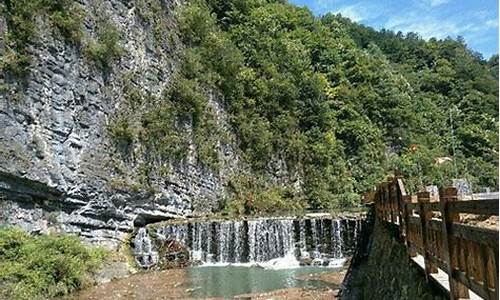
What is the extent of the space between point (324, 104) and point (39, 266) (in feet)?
94.6

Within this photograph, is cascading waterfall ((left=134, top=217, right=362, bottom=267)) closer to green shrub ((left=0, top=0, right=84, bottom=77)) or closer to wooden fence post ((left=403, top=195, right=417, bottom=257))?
green shrub ((left=0, top=0, right=84, bottom=77))

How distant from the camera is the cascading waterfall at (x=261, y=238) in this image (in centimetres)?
1886

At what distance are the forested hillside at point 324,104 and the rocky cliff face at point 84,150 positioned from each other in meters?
3.39

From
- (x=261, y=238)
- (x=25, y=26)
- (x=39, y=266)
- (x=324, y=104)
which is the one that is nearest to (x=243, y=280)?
(x=261, y=238)

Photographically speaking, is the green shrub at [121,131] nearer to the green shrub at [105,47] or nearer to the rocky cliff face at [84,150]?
the rocky cliff face at [84,150]

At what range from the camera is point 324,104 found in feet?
126

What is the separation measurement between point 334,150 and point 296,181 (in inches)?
224

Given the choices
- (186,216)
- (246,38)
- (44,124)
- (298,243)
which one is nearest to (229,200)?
(186,216)

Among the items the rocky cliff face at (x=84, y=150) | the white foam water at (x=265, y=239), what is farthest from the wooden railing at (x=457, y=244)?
the white foam water at (x=265, y=239)

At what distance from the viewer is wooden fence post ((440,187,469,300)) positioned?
3.95 meters

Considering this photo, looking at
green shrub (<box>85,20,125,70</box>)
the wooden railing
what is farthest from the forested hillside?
the wooden railing

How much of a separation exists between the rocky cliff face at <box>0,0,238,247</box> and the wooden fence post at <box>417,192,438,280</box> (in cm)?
1252

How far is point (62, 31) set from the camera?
17828mm

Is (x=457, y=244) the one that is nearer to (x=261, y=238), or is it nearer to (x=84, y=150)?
(x=261, y=238)
